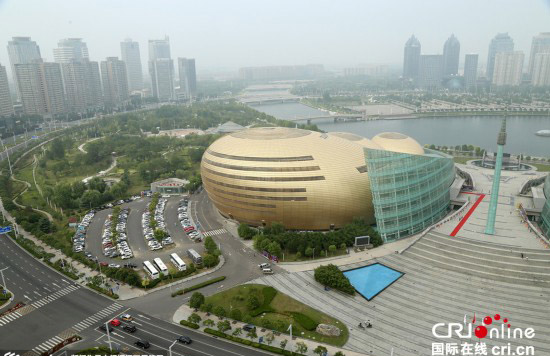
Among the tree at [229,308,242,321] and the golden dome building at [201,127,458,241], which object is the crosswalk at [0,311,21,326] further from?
the golden dome building at [201,127,458,241]

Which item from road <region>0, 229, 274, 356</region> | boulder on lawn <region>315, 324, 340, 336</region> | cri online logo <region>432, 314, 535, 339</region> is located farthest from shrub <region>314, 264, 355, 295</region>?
road <region>0, 229, 274, 356</region>

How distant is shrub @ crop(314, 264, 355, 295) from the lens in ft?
119

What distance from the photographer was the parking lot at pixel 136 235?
45.7m

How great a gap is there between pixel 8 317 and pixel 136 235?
1910 centimetres

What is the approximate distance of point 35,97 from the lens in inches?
6427

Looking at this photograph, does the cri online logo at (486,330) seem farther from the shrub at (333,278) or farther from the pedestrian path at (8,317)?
the pedestrian path at (8,317)

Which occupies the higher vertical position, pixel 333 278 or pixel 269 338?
pixel 333 278

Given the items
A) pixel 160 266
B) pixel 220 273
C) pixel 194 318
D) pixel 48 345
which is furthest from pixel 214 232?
pixel 48 345

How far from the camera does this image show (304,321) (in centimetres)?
3250

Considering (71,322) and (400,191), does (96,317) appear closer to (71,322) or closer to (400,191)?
(71,322)

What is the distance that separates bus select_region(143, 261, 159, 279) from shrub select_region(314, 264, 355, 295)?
17138 millimetres

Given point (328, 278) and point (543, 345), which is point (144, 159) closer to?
point (328, 278)

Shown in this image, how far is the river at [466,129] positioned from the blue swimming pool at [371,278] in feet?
278

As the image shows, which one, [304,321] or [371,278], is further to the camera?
[371,278]
